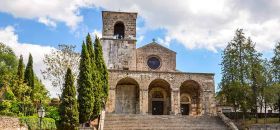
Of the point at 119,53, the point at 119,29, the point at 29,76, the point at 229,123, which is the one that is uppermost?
the point at 119,29

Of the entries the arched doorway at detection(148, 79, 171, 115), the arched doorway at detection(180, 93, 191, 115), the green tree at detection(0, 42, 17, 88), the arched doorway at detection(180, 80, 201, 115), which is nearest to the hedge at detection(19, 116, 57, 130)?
the arched doorway at detection(148, 79, 171, 115)

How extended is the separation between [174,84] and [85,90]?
13.3 m

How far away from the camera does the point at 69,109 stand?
21.6 m

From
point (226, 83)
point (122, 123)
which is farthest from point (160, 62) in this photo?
point (122, 123)

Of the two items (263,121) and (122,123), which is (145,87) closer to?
(122,123)

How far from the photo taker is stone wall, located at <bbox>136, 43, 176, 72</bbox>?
1587 inches

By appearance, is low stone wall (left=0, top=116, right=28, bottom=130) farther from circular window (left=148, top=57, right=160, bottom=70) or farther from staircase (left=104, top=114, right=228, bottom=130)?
circular window (left=148, top=57, right=160, bottom=70)

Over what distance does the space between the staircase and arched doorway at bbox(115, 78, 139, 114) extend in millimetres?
6230

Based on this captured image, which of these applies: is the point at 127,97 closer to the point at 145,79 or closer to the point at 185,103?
the point at 145,79

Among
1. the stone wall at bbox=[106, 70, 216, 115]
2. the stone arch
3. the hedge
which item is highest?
the stone arch

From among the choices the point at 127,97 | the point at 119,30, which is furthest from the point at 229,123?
the point at 119,30

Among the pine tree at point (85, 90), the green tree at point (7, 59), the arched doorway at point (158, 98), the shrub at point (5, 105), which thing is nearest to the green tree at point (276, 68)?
the arched doorway at point (158, 98)

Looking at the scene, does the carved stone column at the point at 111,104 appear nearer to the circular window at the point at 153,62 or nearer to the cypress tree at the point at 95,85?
the cypress tree at the point at 95,85

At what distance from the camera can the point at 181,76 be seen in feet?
119
